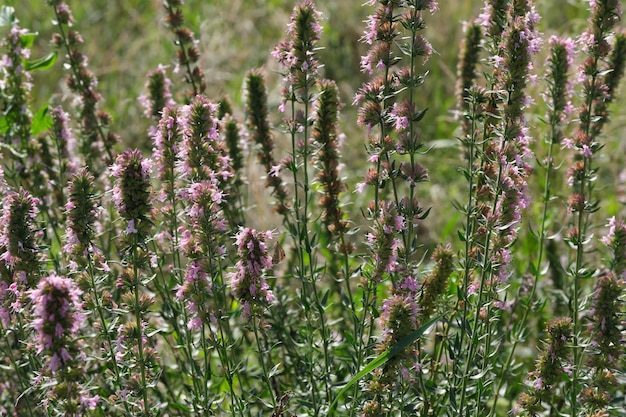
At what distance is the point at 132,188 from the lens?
279cm

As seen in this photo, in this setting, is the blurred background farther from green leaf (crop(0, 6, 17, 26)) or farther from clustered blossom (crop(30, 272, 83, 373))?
clustered blossom (crop(30, 272, 83, 373))

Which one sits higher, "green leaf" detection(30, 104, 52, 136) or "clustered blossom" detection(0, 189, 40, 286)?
"green leaf" detection(30, 104, 52, 136)

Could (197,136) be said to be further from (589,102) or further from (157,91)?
(589,102)

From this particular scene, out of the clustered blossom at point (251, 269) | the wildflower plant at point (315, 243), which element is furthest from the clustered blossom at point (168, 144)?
the clustered blossom at point (251, 269)

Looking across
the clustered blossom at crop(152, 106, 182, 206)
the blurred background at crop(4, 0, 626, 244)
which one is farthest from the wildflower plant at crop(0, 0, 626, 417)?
the blurred background at crop(4, 0, 626, 244)

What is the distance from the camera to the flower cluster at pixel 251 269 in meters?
2.89

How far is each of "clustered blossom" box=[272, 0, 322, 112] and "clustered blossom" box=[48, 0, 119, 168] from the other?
1.54 meters

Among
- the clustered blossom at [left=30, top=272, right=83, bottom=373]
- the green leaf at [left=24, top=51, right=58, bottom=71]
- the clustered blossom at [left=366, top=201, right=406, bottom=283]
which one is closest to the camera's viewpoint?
the clustered blossom at [left=30, top=272, right=83, bottom=373]

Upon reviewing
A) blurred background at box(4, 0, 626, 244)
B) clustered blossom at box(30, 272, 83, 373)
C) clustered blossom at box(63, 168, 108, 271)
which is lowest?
clustered blossom at box(30, 272, 83, 373)

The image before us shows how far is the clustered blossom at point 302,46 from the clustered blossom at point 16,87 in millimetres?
1730

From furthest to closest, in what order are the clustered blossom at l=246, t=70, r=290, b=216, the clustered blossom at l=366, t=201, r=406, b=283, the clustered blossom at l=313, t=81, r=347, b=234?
the clustered blossom at l=246, t=70, r=290, b=216 < the clustered blossom at l=313, t=81, r=347, b=234 < the clustered blossom at l=366, t=201, r=406, b=283

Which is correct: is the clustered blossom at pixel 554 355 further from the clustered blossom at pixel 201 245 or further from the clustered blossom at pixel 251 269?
the clustered blossom at pixel 201 245

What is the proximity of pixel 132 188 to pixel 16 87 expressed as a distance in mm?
1852

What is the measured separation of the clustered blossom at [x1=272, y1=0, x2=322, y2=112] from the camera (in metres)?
3.17
